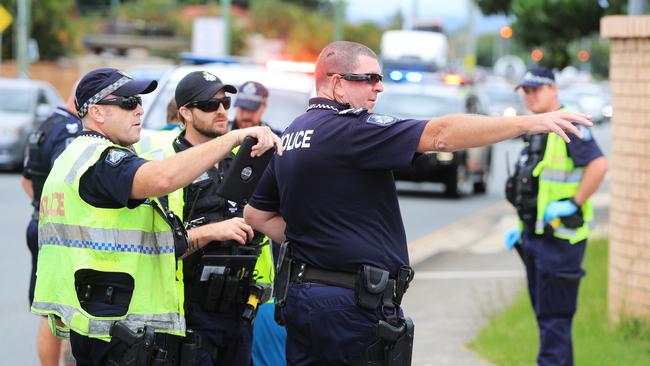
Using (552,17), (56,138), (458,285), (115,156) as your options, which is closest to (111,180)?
(115,156)

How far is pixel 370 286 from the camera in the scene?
15.3 ft

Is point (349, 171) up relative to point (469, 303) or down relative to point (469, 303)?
up

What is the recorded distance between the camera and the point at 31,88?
23906mm

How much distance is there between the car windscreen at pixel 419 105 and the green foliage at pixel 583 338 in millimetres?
10812

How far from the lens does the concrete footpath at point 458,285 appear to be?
8.78 meters

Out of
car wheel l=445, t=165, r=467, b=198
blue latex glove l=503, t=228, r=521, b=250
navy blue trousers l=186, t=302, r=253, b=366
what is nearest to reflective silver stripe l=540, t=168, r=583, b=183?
blue latex glove l=503, t=228, r=521, b=250

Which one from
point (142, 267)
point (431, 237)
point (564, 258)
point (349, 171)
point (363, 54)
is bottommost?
point (431, 237)

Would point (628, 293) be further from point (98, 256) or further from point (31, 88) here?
point (31, 88)

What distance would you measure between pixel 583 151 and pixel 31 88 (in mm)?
18067

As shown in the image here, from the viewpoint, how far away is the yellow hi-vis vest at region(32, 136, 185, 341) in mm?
4711

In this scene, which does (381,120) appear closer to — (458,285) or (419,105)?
(458,285)

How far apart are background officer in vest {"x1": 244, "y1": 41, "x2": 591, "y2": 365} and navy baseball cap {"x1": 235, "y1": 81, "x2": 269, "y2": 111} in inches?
114

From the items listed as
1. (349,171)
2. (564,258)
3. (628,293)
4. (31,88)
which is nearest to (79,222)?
(349,171)

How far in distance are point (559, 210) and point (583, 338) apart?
1.60 m
